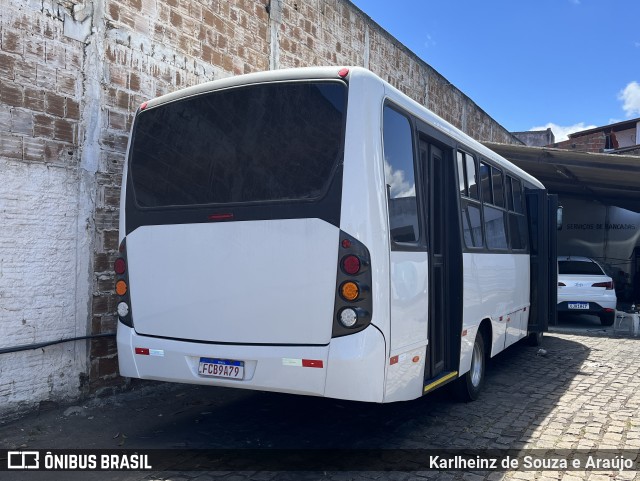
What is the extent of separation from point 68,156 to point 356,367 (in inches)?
146

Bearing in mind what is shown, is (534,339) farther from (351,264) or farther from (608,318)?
(351,264)

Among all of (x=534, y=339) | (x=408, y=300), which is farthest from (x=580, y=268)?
(x=408, y=300)

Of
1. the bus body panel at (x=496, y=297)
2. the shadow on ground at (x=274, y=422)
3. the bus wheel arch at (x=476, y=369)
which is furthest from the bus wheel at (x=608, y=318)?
the bus wheel arch at (x=476, y=369)

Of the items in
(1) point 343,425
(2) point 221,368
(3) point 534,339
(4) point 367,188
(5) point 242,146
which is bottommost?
(1) point 343,425

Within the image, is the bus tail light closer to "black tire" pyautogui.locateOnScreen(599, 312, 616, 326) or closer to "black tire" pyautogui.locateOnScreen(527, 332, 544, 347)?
"black tire" pyautogui.locateOnScreen(527, 332, 544, 347)

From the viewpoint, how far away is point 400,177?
4.96 metres

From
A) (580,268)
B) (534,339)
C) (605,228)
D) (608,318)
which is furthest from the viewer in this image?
(605,228)

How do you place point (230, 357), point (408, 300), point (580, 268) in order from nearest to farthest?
point (230, 357)
point (408, 300)
point (580, 268)

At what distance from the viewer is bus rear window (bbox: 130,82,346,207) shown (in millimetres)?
4664

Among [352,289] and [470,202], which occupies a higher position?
[470,202]

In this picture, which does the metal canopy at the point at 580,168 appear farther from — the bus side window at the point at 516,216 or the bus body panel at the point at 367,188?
the bus body panel at the point at 367,188

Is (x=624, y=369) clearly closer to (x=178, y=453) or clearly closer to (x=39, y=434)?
(x=178, y=453)

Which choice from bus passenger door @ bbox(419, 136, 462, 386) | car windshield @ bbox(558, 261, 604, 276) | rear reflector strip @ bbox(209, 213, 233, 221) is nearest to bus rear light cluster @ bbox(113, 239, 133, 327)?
rear reflector strip @ bbox(209, 213, 233, 221)

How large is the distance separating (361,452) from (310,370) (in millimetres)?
1144
